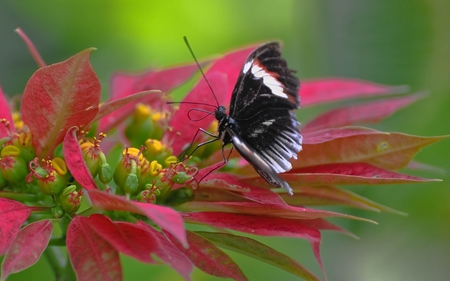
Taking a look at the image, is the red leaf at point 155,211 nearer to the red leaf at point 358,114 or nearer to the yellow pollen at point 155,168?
the yellow pollen at point 155,168

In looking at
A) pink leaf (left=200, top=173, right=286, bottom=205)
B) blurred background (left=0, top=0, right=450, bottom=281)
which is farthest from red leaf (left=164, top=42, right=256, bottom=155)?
blurred background (left=0, top=0, right=450, bottom=281)

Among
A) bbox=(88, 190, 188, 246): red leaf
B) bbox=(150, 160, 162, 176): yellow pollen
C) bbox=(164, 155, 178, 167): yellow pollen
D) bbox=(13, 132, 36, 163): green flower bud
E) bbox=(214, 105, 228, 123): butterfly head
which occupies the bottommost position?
bbox=(164, 155, 178, 167): yellow pollen

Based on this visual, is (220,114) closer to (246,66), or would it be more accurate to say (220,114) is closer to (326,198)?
(246,66)

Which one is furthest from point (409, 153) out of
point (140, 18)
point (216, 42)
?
point (140, 18)

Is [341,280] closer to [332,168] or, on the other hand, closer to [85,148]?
[332,168]

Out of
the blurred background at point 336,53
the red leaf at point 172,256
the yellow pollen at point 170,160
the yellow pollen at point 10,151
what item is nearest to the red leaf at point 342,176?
the yellow pollen at point 170,160

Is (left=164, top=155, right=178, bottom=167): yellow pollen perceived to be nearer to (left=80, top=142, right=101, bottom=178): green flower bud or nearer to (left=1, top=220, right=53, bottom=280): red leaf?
(left=80, top=142, right=101, bottom=178): green flower bud
